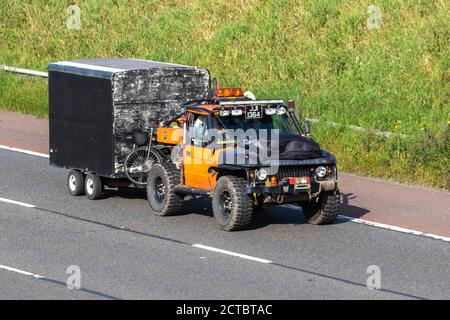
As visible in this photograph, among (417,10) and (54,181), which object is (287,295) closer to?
(54,181)

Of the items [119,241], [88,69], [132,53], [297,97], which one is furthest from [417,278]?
[132,53]

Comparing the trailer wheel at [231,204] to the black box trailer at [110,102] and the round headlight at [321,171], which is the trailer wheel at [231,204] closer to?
the round headlight at [321,171]

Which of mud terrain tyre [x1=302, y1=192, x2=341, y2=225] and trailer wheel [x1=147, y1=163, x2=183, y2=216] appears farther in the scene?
trailer wheel [x1=147, y1=163, x2=183, y2=216]

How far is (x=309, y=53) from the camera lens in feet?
102

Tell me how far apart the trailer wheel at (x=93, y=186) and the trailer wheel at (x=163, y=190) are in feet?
4.48

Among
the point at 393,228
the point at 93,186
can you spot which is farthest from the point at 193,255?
the point at 93,186

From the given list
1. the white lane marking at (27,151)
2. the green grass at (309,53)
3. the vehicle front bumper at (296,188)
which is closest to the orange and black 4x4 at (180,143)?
the vehicle front bumper at (296,188)

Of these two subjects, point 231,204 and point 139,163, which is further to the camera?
point 139,163


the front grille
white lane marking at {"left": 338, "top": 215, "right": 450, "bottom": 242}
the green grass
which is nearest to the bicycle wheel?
the front grille

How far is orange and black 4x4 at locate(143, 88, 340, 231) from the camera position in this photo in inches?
760

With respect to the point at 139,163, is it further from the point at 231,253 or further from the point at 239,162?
the point at 231,253

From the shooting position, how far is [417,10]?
31.0 metres

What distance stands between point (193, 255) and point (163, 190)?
277 cm

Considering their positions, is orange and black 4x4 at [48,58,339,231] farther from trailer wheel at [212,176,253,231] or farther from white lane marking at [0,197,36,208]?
white lane marking at [0,197,36,208]
